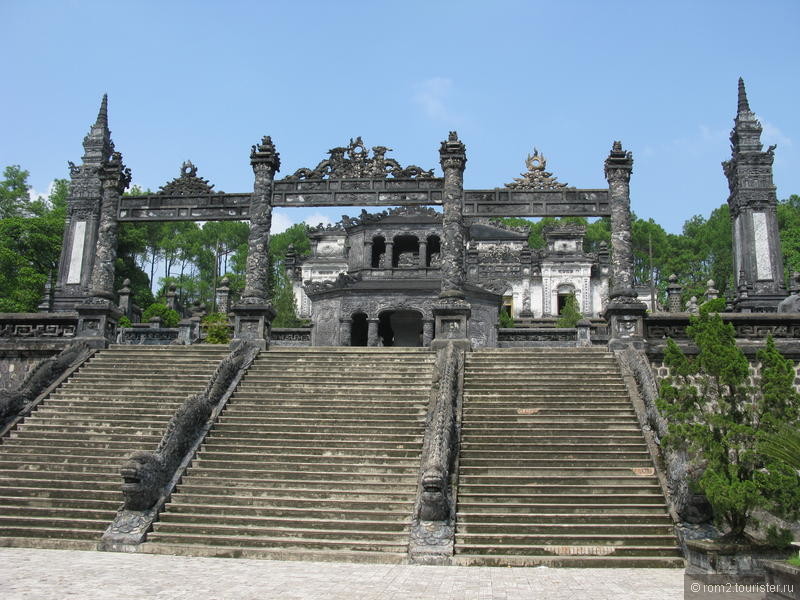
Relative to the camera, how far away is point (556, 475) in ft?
35.4

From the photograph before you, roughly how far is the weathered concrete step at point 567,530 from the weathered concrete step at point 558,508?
0.23m

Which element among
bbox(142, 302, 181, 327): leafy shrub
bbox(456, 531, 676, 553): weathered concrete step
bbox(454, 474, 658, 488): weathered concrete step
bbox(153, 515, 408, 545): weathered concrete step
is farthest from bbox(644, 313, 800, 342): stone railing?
bbox(142, 302, 181, 327): leafy shrub

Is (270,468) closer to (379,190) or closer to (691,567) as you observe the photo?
(691,567)

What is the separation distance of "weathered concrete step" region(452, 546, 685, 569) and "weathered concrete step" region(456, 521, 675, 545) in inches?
9.5

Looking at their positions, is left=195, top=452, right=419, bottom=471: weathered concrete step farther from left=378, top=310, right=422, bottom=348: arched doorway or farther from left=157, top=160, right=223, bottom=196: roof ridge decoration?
left=378, top=310, right=422, bottom=348: arched doorway

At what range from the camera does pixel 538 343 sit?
22.3 m

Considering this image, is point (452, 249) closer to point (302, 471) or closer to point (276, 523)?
point (302, 471)

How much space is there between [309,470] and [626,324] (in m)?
8.43

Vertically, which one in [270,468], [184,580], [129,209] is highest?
[129,209]

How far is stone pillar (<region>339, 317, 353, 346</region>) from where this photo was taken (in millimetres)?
28680

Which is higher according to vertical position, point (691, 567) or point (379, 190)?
point (379, 190)

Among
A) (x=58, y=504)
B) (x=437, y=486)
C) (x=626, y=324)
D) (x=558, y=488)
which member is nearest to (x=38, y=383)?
(x=58, y=504)

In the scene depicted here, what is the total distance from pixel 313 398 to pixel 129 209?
9.75 metres

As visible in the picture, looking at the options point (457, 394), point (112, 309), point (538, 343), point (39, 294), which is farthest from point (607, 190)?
point (39, 294)
